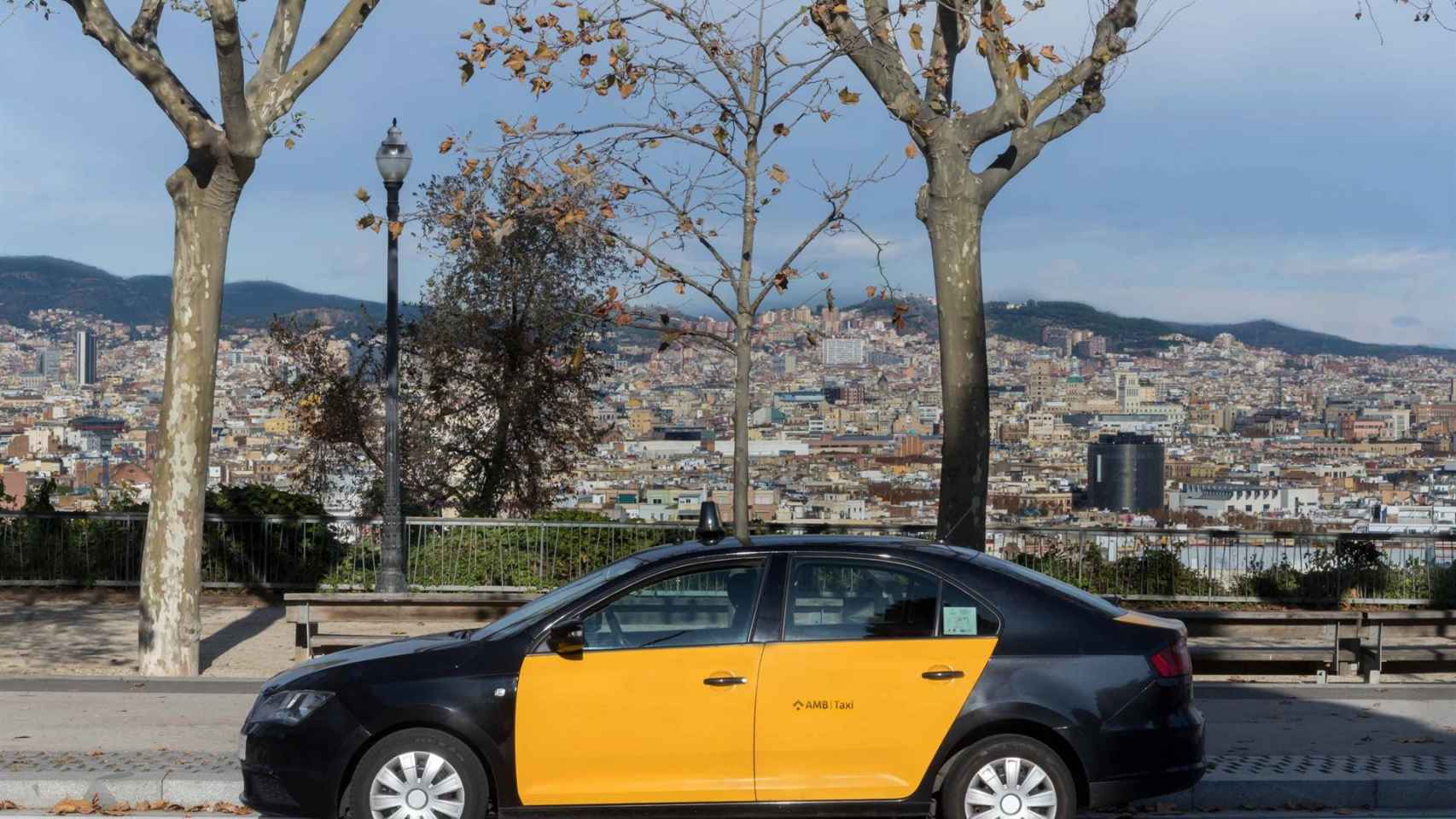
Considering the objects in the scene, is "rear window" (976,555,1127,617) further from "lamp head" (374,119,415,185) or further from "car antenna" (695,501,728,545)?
"lamp head" (374,119,415,185)

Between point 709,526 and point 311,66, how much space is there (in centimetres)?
719

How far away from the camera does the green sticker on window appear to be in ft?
23.6

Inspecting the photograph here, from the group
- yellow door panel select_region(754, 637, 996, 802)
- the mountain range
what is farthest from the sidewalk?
the mountain range

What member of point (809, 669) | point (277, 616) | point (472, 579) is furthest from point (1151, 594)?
point (809, 669)

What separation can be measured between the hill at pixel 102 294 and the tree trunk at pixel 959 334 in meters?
18.6

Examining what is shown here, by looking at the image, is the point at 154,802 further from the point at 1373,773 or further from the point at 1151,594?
the point at 1151,594

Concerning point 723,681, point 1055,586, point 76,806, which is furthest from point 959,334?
point 76,806

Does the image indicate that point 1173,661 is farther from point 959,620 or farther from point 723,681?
point 723,681

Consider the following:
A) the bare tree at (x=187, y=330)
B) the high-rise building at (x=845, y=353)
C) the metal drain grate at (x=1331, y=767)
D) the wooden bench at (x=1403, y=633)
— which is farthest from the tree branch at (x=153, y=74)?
the high-rise building at (x=845, y=353)

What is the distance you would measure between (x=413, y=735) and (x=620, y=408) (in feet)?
60.5

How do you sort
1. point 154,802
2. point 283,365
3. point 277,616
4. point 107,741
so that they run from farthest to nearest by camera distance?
point 283,365 → point 277,616 → point 107,741 → point 154,802

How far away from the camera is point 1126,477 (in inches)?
898

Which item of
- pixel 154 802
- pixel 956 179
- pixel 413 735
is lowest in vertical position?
pixel 154 802

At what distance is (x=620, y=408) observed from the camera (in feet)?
83.4
